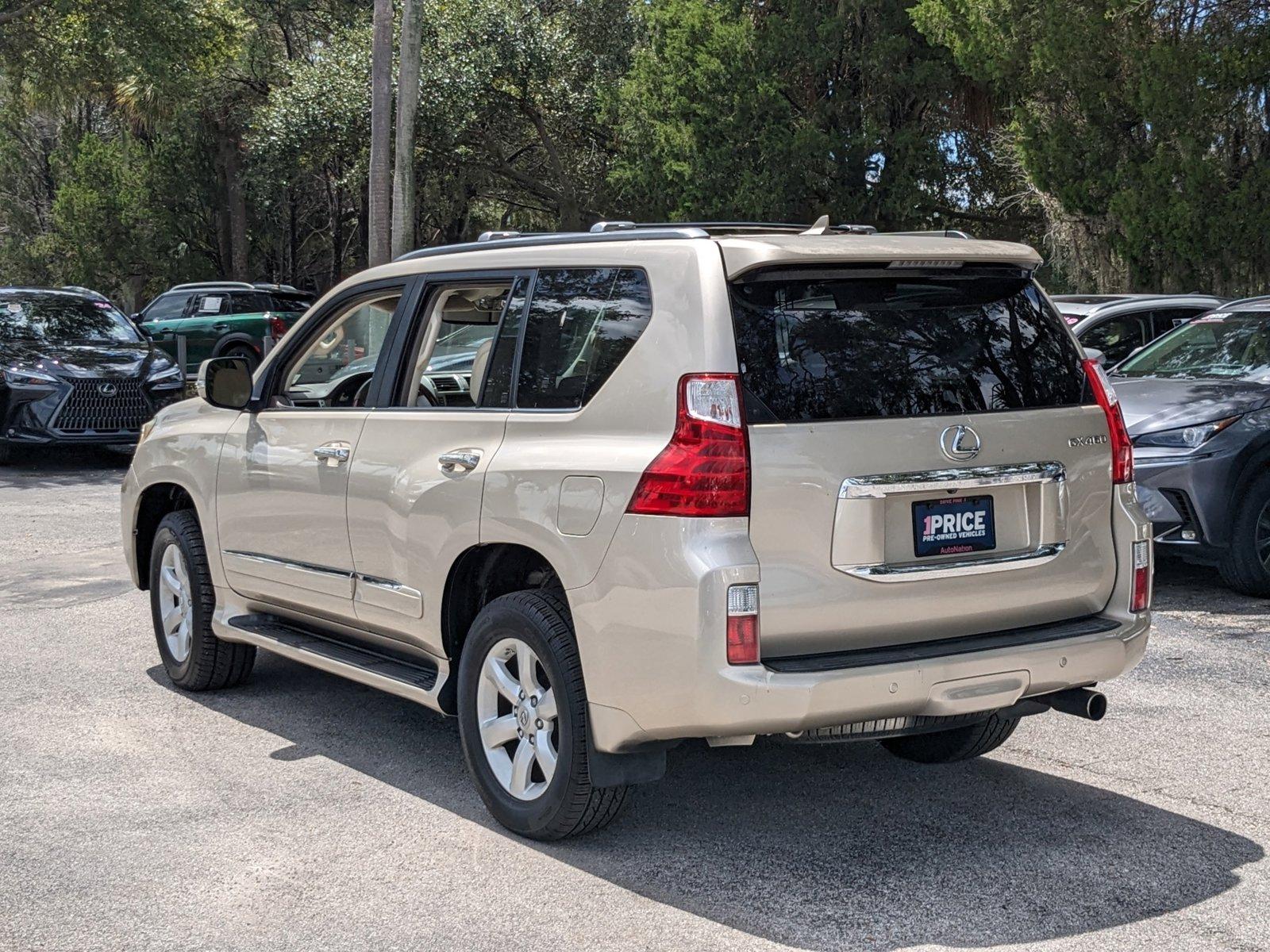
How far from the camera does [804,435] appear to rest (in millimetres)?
4121

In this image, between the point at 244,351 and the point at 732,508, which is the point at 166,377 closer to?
the point at 244,351

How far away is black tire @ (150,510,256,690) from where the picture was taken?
252 inches

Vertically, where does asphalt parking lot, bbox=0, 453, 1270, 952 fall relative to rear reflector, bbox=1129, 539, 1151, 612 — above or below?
below

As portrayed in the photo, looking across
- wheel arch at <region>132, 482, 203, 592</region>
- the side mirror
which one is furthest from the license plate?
wheel arch at <region>132, 482, 203, 592</region>

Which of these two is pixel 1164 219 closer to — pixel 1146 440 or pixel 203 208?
pixel 1146 440

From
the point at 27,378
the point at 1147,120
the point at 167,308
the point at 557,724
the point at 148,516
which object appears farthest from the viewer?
the point at 167,308

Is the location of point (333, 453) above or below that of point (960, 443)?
below

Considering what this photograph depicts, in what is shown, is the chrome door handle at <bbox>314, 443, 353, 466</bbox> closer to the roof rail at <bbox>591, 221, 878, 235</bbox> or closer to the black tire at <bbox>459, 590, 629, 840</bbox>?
the black tire at <bbox>459, 590, 629, 840</bbox>

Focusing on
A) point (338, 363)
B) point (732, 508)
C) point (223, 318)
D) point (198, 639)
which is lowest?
point (198, 639)

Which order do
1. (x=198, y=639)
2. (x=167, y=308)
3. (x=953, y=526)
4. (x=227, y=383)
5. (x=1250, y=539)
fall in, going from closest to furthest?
1. (x=953, y=526)
2. (x=227, y=383)
3. (x=198, y=639)
4. (x=1250, y=539)
5. (x=167, y=308)

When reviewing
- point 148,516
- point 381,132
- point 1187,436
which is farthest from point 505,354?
point 381,132

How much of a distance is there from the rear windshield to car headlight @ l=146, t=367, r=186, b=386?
12.5 meters

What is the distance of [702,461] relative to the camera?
4.05m

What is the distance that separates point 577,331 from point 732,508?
94 cm
